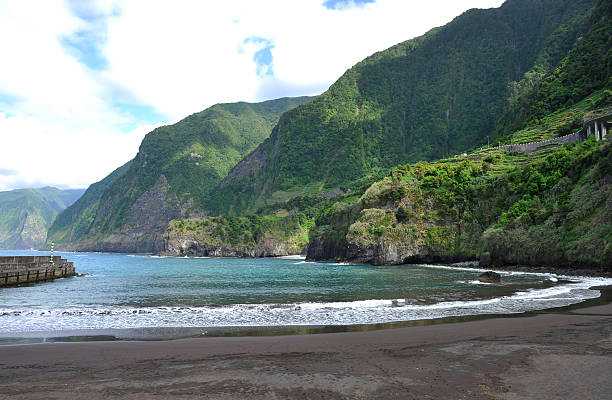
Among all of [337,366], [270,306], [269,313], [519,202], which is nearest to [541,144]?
[519,202]

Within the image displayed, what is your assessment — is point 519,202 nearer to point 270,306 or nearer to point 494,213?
point 494,213

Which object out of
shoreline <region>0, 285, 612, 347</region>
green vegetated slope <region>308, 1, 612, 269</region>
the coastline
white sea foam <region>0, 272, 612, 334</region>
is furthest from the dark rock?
the coastline

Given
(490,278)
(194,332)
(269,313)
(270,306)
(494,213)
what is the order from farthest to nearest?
(494,213) < (490,278) < (270,306) < (269,313) < (194,332)

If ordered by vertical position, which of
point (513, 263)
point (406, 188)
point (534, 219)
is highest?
point (406, 188)

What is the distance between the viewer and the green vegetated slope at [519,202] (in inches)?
2557

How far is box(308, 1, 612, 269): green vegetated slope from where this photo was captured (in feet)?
213

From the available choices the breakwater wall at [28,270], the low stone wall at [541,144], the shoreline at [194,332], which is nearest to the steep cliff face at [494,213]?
the low stone wall at [541,144]

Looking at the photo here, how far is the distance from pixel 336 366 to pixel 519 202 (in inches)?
3170

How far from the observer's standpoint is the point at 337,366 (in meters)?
15.7

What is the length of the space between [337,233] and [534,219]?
75.4 m

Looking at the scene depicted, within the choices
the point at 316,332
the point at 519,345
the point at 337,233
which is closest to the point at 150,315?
the point at 316,332

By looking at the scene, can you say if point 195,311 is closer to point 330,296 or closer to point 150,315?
point 150,315

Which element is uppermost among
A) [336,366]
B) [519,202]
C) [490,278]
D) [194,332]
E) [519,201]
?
[519,201]

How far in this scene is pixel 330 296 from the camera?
39.8m
